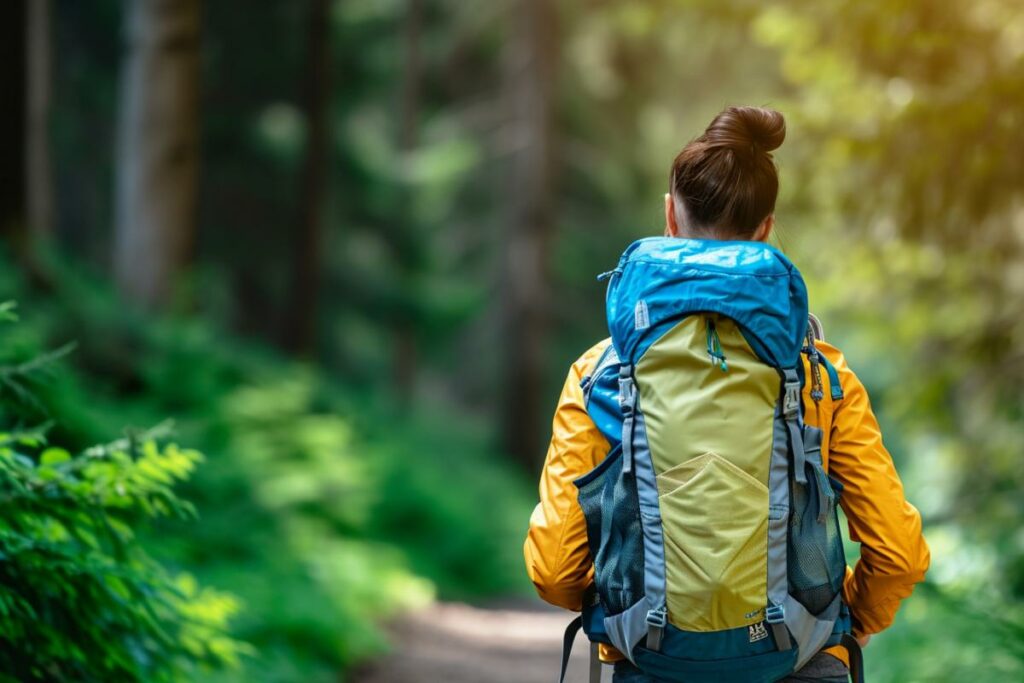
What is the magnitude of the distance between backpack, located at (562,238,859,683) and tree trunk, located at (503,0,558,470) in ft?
60.1

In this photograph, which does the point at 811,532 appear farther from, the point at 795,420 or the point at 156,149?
the point at 156,149

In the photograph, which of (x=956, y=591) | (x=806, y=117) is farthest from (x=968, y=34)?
(x=956, y=591)

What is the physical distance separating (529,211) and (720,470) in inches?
731

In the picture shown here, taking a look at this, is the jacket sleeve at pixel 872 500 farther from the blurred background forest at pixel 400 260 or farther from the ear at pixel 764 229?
the blurred background forest at pixel 400 260

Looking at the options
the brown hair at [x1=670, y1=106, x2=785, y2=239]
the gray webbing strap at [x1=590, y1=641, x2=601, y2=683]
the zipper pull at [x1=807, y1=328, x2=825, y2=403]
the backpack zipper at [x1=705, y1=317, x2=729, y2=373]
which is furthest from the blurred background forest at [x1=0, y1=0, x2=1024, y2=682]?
the gray webbing strap at [x1=590, y1=641, x2=601, y2=683]

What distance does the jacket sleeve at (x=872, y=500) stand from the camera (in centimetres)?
257

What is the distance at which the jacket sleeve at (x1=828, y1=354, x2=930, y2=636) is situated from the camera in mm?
2570

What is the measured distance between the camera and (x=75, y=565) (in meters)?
3.34

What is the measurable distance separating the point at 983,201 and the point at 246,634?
209 inches

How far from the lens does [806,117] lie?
7.79m

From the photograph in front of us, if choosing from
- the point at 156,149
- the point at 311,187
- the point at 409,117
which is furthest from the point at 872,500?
the point at 409,117

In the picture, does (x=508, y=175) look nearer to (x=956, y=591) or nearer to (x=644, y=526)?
(x=956, y=591)

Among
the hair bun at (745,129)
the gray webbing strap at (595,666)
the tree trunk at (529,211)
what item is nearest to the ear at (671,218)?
the hair bun at (745,129)

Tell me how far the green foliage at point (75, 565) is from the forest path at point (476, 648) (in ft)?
13.3
